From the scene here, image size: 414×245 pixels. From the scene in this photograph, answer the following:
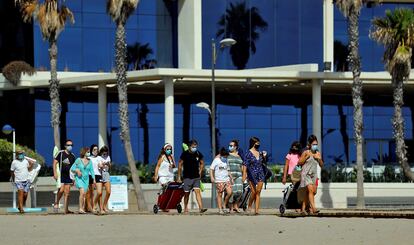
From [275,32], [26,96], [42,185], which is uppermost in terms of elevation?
[275,32]

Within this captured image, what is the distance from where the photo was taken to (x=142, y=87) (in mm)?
44938

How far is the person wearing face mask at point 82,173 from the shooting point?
76.7 feet

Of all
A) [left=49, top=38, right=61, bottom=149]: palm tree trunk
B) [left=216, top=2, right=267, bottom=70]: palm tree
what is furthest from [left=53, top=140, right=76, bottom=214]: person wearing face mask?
[left=216, top=2, right=267, bottom=70]: palm tree

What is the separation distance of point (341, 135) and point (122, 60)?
15.5 metres

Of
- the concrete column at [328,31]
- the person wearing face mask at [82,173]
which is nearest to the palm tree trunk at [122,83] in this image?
the person wearing face mask at [82,173]

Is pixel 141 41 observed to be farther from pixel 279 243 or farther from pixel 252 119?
pixel 279 243

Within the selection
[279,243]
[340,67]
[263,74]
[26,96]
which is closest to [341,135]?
[340,67]

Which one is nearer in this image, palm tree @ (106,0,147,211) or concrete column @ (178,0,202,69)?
palm tree @ (106,0,147,211)

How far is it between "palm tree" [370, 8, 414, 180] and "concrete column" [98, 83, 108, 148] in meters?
11.7

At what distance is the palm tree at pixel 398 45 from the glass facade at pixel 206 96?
766cm

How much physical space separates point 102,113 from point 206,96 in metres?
5.36

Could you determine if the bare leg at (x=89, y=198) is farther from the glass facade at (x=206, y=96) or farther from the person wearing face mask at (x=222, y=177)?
the glass facade at (x=206, y=96)

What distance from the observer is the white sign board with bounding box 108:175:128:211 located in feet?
87.2

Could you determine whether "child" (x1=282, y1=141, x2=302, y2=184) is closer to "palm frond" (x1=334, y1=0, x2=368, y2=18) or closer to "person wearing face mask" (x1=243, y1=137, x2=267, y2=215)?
"person wearing face mask" (x1=243, y1=137, x2=267, y2=215)
